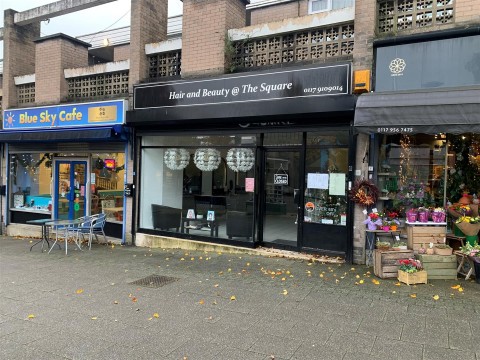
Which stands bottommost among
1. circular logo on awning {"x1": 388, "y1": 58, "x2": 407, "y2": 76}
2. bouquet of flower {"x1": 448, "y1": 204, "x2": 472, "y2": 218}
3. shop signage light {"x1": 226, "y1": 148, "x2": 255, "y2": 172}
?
bouquet of flower {"x1": 448, "y1": 204, "x2": 472, "y2": 218}

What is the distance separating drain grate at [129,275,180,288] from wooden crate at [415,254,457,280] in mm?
3998

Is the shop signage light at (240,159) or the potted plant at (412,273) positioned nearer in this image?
the potted plant at (412,273)

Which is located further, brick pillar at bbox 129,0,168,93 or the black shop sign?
brick pillar at bbox 129,0,168,93

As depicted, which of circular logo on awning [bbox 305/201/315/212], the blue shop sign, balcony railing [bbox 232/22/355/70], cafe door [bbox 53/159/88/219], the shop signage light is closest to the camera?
balcony railing [bbox 232/22/355/70]

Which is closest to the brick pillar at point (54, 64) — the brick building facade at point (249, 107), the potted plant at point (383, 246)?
the brick building facade at point (249, 107)

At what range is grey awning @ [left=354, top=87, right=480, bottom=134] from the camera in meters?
5.72

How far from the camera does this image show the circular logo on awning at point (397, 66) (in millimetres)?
6609

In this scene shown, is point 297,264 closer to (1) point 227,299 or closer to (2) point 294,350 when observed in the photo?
(1) point 227,299

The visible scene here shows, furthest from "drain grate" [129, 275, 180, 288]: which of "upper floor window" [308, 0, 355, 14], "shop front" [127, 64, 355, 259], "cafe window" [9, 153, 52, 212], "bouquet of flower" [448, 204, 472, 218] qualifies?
"upper floor window" [308, 0, 355, 14]

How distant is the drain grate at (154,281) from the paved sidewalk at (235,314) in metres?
0.15

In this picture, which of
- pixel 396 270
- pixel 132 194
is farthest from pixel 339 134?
pixel 132 194

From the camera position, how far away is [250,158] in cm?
820

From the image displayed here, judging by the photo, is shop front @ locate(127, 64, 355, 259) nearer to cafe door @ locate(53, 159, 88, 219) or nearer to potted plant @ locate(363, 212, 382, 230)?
potted plant @ locate(363, 212, 382, 230)

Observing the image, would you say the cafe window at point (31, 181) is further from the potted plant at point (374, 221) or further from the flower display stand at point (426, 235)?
the flower display stand at point (426, 235)
